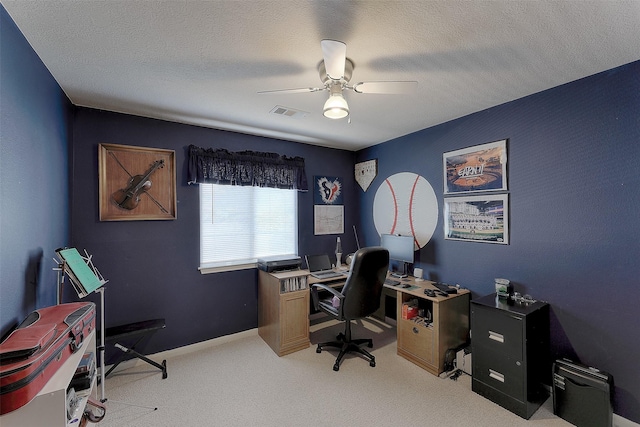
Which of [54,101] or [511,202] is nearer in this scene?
[54,101]

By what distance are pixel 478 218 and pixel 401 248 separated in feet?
3.04

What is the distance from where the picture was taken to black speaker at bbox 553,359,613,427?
1716 mm

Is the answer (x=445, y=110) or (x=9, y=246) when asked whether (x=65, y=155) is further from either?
(x=445, y=110)

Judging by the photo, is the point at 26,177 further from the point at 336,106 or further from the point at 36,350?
the point at 336,106

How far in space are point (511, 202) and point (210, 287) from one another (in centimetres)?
318

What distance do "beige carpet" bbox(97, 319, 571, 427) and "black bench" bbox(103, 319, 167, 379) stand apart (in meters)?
0.13

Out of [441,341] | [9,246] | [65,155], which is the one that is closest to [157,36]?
[9,246]

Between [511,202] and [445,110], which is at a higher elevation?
[445,110]

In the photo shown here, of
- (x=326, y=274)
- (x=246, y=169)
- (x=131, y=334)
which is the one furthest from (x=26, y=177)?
(x=326, y=274)

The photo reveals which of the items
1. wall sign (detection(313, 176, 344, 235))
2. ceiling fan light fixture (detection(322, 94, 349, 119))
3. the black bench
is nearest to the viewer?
ceiling fan light fixture (detection(322, 94, 349, 119))

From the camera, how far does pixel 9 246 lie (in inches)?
51.5

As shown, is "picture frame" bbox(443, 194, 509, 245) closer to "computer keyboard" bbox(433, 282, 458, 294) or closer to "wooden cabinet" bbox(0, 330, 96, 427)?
"computer keyboard" bbox(433, 282, 458, 294)

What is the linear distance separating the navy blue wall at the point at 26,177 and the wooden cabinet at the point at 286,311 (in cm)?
176

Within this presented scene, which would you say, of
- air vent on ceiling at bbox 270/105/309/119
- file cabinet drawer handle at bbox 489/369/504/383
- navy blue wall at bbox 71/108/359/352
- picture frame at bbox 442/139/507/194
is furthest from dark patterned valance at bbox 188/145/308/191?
file cabinet drawer handle at bbox 489/369/504/383
